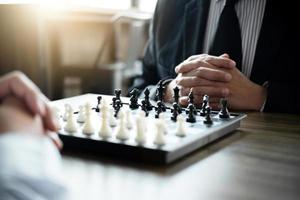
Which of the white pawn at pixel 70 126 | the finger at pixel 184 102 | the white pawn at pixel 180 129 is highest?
the white pawn at pixel 180 129

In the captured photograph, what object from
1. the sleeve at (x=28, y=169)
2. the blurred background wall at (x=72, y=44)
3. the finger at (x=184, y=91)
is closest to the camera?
the sleeve at (x=28, y=169)

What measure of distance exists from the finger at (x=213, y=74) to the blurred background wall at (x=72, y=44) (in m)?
2.34

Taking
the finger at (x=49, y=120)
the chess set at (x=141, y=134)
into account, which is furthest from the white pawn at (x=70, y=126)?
the finger at (x=49, y=120)

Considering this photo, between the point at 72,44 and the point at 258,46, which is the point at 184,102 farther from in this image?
the point at 72,44

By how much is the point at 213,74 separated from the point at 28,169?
89 cm

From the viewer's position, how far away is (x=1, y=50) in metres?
3.37

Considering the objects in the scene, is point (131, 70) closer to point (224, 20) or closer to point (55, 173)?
point (224, 20)

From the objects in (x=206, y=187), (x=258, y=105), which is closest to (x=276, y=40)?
(x=258, y=105)

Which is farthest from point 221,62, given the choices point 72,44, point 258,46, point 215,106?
point 72,44

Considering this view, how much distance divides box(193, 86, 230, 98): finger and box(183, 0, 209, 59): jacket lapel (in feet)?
1.48

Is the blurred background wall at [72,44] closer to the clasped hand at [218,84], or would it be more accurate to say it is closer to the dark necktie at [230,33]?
the dark necktie at [230,33]

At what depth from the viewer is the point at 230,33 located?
5.30ft

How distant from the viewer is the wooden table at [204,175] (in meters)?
0.59

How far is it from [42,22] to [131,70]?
1393mm
